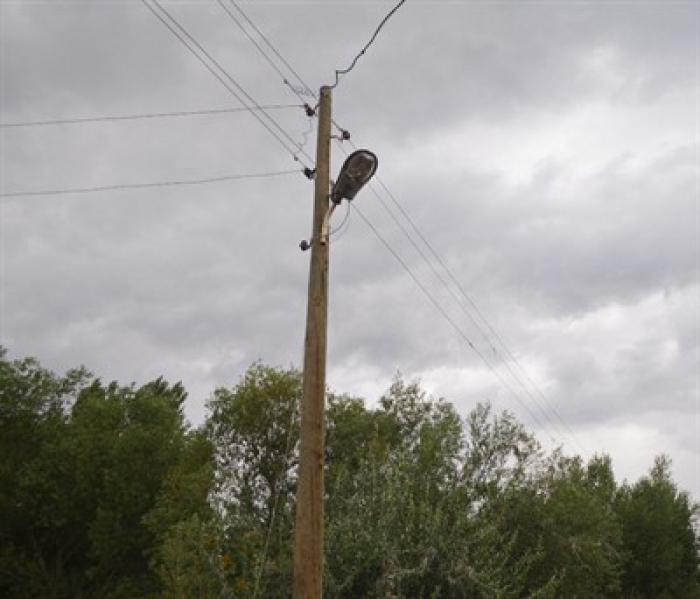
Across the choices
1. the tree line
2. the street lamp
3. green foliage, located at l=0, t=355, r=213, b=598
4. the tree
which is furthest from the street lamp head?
the tree

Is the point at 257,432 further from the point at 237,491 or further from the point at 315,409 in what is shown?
the point at 315,409

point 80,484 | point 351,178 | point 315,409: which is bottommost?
point 315,409

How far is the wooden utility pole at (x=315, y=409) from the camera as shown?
30.1 ft

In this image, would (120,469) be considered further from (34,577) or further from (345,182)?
(345,182)

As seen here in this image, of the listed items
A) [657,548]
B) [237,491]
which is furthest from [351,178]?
[657,548]

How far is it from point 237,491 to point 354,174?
25.7 metres

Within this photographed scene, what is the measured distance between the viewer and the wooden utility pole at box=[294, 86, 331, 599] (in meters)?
9.18

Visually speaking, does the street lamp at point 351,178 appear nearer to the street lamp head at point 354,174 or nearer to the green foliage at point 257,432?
the street lamp head at point 354,174

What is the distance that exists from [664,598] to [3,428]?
1533 inches

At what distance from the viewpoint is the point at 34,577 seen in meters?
43.2

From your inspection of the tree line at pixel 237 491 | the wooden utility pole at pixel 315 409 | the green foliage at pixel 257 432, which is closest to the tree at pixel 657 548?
the tree line at pixel 237 491

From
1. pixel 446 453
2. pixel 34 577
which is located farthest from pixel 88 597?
pixel 446 453

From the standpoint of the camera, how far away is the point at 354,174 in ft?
35.4

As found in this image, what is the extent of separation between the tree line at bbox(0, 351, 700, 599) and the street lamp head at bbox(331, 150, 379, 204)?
964cm
